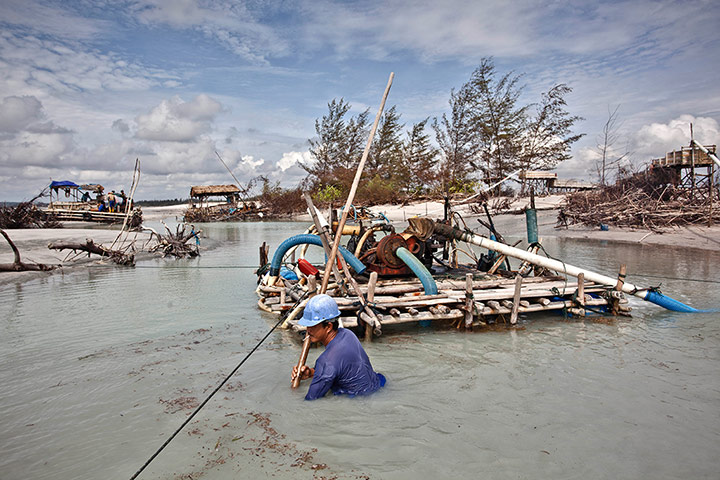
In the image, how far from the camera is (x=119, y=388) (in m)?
5.12

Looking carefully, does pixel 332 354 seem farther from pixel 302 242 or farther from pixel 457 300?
pixel 302 242

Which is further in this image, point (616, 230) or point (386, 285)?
point (616, 230)

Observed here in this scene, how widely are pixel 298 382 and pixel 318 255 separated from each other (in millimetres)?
12078

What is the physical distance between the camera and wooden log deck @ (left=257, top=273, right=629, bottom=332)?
6.52m

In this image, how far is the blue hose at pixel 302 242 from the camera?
7.14 metres

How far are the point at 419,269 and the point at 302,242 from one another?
6.89 ft

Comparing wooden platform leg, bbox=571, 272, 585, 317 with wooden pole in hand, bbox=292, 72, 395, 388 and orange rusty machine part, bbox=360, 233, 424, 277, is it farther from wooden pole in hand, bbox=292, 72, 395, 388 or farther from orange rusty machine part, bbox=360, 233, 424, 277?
wooden pole in hand, bbox=292, 72, 395, 388

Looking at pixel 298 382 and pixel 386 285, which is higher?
pixel 386 285

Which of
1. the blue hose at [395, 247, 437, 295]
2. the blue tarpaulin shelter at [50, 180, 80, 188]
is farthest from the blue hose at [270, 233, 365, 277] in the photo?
the blue tarpaulin shelter at [50, 180, 80, 188]

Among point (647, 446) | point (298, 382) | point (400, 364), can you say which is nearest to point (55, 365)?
point (298, 382)

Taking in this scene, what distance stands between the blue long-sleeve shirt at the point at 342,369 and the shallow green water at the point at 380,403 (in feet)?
0.74

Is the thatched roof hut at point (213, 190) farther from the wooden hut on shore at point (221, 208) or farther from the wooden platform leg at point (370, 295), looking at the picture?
the wooden platform leg at point (370, 295)

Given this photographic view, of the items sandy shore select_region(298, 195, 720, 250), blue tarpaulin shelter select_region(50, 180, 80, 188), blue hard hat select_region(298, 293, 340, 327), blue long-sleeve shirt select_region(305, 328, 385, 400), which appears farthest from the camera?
blue tarpaulin shelter select_region(50, 180, 80, 188)

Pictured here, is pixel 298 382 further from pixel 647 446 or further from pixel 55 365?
pixel 55 365
